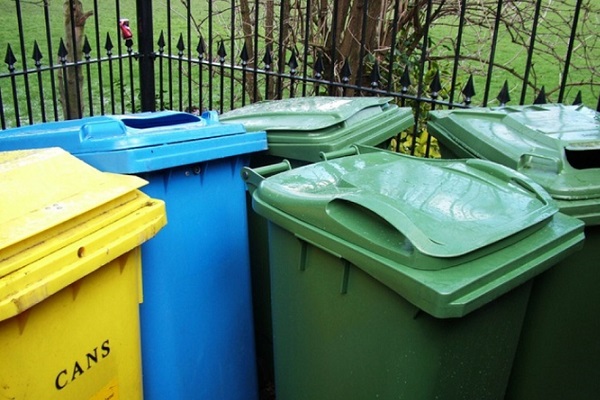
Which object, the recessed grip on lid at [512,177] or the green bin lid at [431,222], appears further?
the recessed grip on lid at [512,177]

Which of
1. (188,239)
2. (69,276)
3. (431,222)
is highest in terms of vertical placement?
(431,222)

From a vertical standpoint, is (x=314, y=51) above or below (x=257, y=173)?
above

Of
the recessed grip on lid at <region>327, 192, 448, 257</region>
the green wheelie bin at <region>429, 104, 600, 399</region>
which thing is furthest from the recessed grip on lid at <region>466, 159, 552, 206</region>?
the recessed grip on lid at <region>327, 192, 448, 257</region>

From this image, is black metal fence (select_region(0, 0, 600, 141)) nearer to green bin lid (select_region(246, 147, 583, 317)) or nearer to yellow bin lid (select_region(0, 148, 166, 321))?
green bin lid (select_region(246, 147, 583, 317))

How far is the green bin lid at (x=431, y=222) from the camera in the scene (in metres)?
1.48

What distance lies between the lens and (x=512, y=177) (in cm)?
196

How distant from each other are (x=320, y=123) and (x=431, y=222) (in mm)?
950

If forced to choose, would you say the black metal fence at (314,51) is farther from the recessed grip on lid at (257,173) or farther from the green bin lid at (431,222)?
the green bin lid at (431,222)

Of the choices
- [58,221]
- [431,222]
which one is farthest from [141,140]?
[431,222]

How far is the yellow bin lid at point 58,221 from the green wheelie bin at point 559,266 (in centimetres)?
132

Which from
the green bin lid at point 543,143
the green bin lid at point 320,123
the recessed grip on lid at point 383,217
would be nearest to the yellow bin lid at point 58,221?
the recessed grip on lid at point 383,217

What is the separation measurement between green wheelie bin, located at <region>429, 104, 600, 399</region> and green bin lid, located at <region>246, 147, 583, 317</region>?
0.56 ft

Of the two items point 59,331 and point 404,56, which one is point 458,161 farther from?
point 404,56

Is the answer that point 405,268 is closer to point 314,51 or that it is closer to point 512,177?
point 512,177
